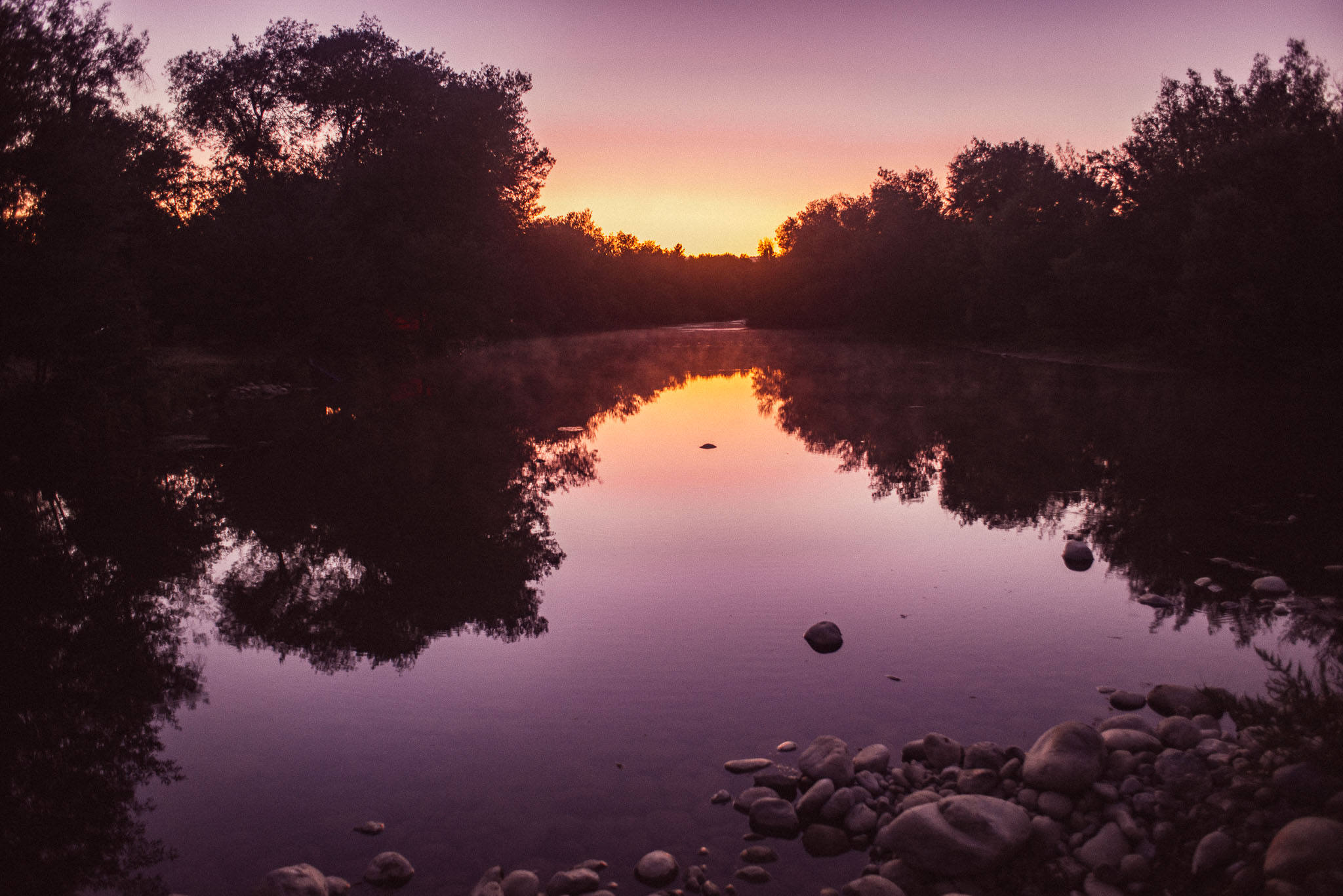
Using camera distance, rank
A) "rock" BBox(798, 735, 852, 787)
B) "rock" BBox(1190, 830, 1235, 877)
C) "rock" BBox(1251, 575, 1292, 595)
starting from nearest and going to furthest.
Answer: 1. "rock" BBox(1190, 830, 1235, 877)
2. "rock" BBox(798, 735, 852, 787)
3. "rock" BBox(1251, 575, 1292, 595)

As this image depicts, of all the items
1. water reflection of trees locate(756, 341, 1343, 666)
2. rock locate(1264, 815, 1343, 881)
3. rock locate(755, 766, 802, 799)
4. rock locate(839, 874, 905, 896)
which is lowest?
rock locate(839, 874, 905, 896)

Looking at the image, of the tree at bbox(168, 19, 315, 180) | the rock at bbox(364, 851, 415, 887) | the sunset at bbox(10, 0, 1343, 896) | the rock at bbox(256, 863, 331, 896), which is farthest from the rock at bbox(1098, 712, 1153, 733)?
the tree at bbox(168, 19, 315, 180)

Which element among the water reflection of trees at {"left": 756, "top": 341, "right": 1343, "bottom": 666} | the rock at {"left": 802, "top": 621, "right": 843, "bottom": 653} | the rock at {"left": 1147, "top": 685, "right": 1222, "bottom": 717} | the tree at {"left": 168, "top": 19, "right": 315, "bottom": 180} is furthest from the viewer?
the tree at {"left": 168, "top": 19, "right": 315, "bottom": 180}

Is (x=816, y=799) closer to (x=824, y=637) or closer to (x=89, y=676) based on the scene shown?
(x=824, y=637)

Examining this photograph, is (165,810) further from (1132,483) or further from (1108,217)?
(1108,217)

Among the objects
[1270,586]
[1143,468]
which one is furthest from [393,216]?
[1270,586]

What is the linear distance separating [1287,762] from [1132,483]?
1014cm

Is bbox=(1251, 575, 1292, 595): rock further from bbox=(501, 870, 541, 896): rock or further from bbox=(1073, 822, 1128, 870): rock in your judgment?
bbox=(501, 870, 541, 896): rock

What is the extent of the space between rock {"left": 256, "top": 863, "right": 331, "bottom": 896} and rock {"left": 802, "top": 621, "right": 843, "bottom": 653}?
172 inches

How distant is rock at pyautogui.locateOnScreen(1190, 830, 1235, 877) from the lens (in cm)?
419

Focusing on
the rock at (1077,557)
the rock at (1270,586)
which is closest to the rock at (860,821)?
the rock at (1077,557)

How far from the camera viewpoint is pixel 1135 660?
23.4 ft

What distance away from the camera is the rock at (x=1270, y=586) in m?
8.47

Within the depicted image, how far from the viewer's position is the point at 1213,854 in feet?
13.8
